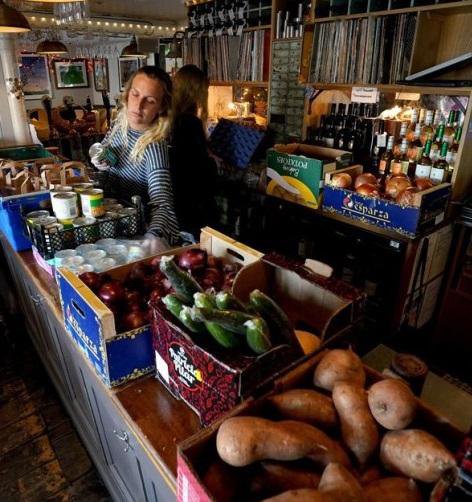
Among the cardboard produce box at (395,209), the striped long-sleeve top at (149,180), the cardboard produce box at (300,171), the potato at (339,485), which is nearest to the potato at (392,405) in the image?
the potato at (339,485)

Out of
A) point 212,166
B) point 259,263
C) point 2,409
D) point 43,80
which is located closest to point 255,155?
point 212,166

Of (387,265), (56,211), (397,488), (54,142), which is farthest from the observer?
(54,142)

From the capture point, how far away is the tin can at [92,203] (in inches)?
63.4

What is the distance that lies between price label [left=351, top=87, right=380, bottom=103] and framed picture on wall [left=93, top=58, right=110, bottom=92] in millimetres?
11131

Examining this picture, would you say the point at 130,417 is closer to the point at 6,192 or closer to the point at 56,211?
the point at 56,211

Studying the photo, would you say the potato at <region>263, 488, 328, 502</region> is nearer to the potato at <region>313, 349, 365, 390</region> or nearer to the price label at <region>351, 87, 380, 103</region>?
the potato at <region>313, 349, 365, 390</region>

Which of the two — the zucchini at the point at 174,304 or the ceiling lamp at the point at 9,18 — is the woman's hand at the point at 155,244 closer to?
the zucchini at the point at 174,304

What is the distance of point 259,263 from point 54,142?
571 cm

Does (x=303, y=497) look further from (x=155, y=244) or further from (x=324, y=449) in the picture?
(x=155, y=244)

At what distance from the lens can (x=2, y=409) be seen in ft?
6.66

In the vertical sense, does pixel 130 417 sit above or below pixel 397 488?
below

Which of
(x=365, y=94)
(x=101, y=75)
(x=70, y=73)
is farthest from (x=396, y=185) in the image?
(x=70, y=73)

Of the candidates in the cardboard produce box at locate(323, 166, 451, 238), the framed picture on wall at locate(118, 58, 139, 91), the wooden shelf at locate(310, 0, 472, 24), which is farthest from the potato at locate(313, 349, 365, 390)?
the framed picture on wall at locate(118, 58, 139, 91)

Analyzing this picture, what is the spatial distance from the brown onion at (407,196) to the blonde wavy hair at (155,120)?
4.11 ft
